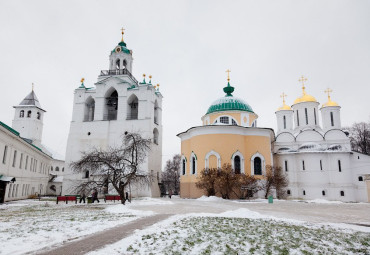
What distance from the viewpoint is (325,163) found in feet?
104

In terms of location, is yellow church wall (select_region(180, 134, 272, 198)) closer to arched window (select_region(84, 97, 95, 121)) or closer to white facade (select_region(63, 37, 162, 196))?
white facade (select_region(63, 37, 162, 196))

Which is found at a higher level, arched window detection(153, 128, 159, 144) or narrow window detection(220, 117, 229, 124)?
narrow window detection(220, 117, 229, 124)

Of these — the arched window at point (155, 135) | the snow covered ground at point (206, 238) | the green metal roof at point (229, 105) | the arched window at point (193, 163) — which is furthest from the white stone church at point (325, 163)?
the snow covered ground at point (206, 238)

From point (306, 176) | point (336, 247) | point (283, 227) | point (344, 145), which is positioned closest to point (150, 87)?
point (306, 176)

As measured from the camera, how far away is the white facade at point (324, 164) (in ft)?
99.9

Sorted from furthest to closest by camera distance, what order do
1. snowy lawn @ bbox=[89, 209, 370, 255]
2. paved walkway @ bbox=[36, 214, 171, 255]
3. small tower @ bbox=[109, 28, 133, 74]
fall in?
small tower @ bbox=[109, 28, 133, 74], snowy lawn @ bbox=[89, 209, 370, 255], paved walkway @ bbox=[36, 214, 171, 255]

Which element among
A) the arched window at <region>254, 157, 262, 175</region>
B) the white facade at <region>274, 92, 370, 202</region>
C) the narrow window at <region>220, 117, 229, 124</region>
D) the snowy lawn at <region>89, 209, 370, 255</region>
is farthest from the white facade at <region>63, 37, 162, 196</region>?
the snowy lawn at <region>89, 209, 370, 255</region>

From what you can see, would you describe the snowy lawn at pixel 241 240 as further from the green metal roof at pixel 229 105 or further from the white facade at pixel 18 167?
the green metal roof at pixel 229 105

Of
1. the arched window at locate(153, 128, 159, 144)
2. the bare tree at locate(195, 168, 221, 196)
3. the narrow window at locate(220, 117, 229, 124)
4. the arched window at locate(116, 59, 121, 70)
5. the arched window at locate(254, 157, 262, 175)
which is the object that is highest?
the arched window at locate(116, 59, 121, 70)

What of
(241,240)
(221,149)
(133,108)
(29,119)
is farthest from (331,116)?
(29,119)

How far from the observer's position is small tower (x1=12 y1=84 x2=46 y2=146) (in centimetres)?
4812

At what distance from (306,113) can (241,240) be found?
35498 mm

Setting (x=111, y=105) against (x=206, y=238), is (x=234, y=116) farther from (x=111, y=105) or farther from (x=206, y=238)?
(x=206, y=238)

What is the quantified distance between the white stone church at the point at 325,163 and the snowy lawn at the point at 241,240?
24456mm
